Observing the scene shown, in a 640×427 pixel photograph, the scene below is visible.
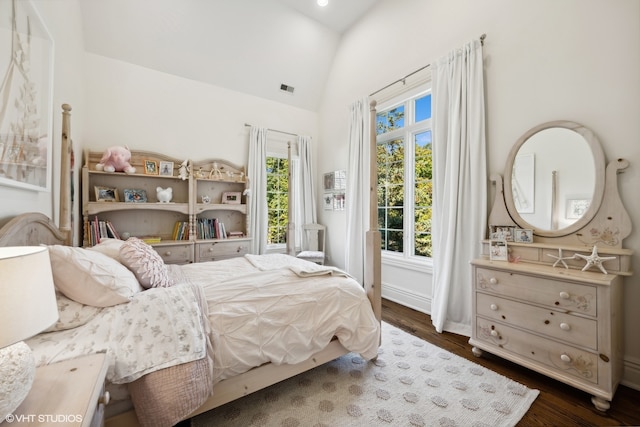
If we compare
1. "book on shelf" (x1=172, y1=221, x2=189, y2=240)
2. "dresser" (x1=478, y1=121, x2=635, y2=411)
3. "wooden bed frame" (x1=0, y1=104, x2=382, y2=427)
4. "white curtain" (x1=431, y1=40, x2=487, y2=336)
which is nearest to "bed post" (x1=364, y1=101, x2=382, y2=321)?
"wooden bed frame" (x1=0, y1=104, x2=382, y2=427)

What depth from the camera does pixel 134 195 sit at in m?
3.04

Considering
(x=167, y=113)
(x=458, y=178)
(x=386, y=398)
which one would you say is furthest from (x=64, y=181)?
(x=458, y=178)

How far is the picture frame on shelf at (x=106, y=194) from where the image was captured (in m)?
2.84

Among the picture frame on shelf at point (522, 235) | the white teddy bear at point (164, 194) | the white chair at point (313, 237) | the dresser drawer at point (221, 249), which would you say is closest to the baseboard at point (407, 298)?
the picture frame on shelf at point (522, 235)

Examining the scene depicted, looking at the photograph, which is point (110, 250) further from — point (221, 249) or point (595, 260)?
point (595, 260)

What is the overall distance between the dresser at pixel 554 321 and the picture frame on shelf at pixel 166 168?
3.38 meters

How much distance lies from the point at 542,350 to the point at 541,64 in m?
2.04

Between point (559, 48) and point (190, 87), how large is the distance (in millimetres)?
3837

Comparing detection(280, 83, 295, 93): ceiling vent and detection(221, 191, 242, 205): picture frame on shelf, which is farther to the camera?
detection(280, 83, 295, 93): ceiling vent

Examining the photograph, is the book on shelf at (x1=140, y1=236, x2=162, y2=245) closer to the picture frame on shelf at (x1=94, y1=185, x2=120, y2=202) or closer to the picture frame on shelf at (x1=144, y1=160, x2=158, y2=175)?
the picture frame on shelf at (x1=94, y1=185, x2=120, y2=202)

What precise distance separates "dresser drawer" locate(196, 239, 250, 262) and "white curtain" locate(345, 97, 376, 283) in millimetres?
1435

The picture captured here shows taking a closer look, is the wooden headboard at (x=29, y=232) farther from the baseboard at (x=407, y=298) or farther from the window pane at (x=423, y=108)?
the window pane at (x=423, y=108)

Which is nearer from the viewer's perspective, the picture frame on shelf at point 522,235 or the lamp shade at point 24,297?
the lamp shade at point 24,297

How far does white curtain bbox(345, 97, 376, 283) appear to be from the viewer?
345cm
